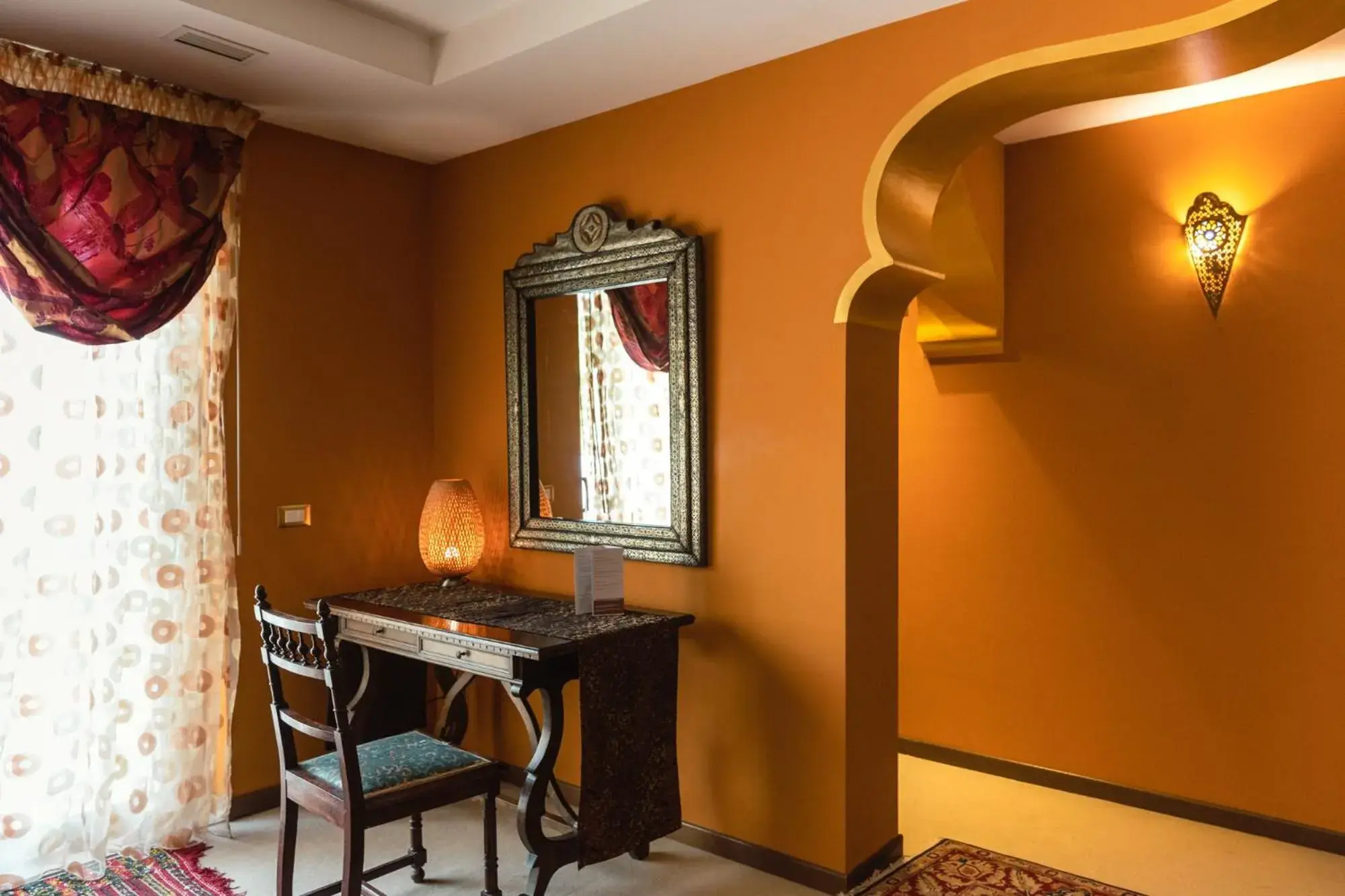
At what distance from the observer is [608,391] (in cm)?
337

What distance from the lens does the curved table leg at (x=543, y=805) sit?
2.61 metres

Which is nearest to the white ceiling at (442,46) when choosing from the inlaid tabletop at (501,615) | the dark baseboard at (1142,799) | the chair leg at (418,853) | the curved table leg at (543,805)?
the inlaid tabletop at (501,615)

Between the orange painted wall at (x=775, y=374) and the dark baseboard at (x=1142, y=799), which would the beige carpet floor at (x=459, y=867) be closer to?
the orange painted wall at (x=775, y=374)

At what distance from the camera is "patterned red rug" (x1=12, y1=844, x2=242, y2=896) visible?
111 inches

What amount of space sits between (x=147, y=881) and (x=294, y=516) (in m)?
1.24

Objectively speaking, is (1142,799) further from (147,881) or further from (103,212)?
(103,212)

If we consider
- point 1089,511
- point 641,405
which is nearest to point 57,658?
point 641,405

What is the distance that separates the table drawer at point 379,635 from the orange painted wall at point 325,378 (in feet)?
1.38

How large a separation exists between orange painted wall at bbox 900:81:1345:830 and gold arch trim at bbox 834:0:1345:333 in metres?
1.09

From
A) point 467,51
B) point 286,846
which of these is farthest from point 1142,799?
point 467,51

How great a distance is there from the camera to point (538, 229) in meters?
3.61

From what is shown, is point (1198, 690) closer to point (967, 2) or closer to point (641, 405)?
point (641, 405)

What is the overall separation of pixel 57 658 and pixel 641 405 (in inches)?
76.9

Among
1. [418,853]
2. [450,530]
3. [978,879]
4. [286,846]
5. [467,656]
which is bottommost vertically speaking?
[978,879]
